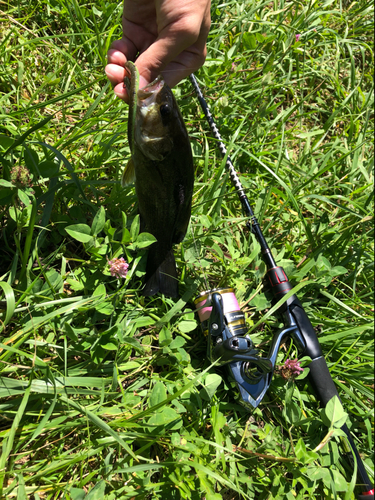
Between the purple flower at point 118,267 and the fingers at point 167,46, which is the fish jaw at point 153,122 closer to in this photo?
the fingers at point 167,46

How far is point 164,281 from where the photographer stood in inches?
92.7

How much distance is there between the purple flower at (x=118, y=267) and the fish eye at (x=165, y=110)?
0.88 m

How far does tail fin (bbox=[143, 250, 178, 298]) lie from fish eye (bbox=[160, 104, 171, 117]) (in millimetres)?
860

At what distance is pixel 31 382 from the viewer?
182 cm

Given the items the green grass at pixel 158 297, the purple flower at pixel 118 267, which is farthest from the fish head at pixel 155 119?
the purple flower at pixel 118 267

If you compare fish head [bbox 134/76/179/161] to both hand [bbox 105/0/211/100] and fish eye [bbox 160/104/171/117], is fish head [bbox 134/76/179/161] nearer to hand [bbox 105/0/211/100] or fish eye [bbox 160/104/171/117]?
fish eye [bbox 160/104/171/117]

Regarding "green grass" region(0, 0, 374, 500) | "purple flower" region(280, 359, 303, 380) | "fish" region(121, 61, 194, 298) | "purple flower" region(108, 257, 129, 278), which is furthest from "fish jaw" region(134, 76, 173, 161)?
"purple flower" region(280, 359, 303, 380)

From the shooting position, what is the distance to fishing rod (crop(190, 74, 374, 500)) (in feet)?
6.88

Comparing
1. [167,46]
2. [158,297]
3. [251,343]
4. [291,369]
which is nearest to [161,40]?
[167,46]

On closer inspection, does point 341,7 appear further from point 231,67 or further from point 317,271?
point 317,271

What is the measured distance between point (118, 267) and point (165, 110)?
0.95 meters

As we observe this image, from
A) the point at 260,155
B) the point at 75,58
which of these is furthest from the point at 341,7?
the point at 75,58

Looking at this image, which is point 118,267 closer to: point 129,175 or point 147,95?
point 129,175

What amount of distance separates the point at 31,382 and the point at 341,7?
500cm
